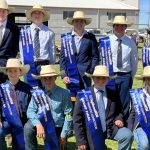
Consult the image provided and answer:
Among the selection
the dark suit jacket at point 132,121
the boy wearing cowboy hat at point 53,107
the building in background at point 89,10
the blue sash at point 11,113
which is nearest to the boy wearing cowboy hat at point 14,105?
the blue sash at point 11,113

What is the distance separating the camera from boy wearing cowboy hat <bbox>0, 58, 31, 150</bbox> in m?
4.83

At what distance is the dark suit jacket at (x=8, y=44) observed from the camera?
559 centimetres

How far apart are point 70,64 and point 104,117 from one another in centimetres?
146

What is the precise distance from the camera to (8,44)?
5.61m

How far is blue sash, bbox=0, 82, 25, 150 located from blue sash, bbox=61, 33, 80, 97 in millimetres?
1419

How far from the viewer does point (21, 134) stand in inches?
191

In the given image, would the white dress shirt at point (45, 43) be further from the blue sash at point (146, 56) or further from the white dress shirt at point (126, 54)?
the blue sash at point (146, 56)

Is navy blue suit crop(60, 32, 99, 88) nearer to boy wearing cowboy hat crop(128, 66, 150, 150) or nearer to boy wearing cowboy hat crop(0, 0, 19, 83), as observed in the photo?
boy wearing cowboy hat crop(0, 0, 19, 83)

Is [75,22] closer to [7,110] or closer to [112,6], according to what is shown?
[7,110]

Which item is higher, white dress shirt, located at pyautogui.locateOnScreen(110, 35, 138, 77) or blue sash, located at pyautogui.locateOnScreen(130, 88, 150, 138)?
white dress shirt, located at pyautogui.locateOnScreen(110, 35, 138, 77)

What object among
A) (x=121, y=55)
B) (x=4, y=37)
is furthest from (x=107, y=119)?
(x=4, y=37)

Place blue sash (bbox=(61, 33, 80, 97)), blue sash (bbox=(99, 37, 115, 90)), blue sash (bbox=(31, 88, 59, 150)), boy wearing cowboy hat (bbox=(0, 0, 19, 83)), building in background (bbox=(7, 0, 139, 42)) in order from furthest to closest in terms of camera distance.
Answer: building in background (bbox=(7, 0, 139, 42)) → blue sash (bbox=(61, 33, 80, 97)) → blue sash (bbox=(99, 37, 115, 90)) → boy wearing cowboy hat (bbox=(0, 0, 19, 83)) → blue sash (bbox=(31, 88, 59, 150))

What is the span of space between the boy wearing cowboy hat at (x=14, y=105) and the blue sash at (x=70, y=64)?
46.8 inches

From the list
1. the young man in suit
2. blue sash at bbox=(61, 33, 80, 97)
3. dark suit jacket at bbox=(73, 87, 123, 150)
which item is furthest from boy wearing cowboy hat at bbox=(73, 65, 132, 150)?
blue sash at bbox=(61, 33, 80, 97)
